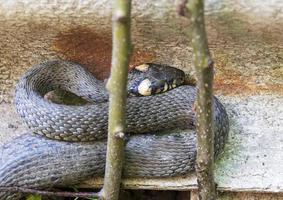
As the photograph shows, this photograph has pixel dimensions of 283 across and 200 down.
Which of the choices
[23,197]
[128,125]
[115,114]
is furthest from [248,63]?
[23,197]

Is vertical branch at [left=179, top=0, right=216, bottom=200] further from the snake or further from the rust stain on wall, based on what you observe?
the rust stain on wall

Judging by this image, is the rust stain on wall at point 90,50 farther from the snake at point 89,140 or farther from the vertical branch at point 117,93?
the vertical branch at point 117,93

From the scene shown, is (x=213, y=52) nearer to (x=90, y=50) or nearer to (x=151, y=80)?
(x=151, y=80)

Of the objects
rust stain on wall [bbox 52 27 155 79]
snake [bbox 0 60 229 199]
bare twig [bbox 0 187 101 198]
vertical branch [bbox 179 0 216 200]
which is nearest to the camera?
vertical branch [bbox 179 0 216 200]

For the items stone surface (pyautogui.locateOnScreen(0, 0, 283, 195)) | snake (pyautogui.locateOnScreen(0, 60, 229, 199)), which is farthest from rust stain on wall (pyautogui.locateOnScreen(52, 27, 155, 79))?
snake (pyautogui.locateOnScreen(0, 60, 229, 199))

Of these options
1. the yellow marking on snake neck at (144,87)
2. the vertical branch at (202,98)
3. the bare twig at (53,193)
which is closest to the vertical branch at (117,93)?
the bare twig at (53,193)

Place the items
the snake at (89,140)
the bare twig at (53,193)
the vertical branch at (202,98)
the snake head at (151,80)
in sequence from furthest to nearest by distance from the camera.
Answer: the snake head at (151,80), the snake at (89,140), the bare twig at (53,193), the vertical branch at (202,98)
